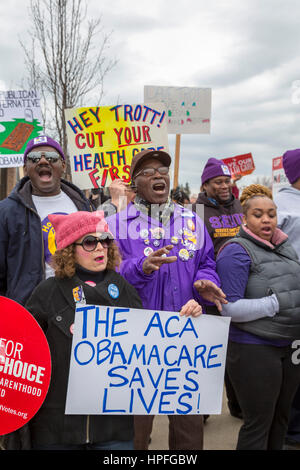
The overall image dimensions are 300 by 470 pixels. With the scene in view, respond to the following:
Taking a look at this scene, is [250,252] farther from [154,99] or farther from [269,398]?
[154,99]

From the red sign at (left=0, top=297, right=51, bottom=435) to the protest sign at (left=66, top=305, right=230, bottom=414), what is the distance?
0.15m

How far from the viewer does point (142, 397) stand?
2.49 meters

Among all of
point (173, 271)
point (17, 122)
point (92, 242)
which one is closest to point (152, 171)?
point (173, 271)

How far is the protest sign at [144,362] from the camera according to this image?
7.65 ft

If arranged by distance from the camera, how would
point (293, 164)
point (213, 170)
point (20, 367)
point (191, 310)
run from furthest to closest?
point (213, 170)
point (293, 164)
point (191, 310)
point (20, 367)

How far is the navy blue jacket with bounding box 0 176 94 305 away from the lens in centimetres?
304

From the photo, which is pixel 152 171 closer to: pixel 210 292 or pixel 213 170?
pixel 210 292

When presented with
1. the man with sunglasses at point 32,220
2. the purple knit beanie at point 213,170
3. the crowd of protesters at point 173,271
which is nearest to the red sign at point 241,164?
the purple knit beanie at point 213,170

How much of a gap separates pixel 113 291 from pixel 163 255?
0.43 meters

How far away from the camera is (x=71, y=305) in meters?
2.32

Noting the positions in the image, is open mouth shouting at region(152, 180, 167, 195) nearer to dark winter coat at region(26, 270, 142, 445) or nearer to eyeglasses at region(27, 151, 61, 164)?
eyeglasses at region(27, 151, 61, 164)

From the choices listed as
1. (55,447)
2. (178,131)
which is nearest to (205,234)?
(55,447)

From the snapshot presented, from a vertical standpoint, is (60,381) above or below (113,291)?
below
